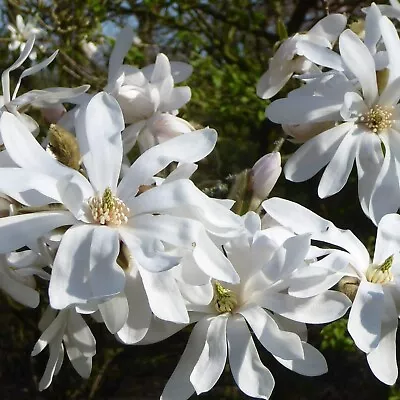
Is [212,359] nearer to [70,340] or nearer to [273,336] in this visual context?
[273,336]

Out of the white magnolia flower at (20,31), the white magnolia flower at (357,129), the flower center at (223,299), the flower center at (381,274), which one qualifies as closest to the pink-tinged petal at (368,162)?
the white magnolia flower at (357,129)

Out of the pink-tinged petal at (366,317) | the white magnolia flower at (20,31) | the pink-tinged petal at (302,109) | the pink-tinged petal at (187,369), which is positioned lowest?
the white magnolia flower at (20,31)

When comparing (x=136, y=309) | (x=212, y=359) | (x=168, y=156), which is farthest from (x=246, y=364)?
(x=168, y=156)

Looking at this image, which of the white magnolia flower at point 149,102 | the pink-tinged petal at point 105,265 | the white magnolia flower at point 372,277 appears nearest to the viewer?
the pink-tinged petal at point 105,265

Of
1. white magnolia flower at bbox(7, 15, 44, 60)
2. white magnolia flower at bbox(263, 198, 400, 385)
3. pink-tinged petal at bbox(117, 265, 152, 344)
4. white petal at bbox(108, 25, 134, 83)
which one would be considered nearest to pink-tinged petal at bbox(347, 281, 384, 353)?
white magnolia flower at bbox(263, 198, 400, 385)

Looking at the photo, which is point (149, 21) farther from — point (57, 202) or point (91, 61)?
point (57, 202)

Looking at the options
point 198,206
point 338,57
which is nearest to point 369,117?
point 338,57

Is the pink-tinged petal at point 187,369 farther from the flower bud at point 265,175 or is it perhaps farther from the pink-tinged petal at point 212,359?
the flower bud at point 265,175
